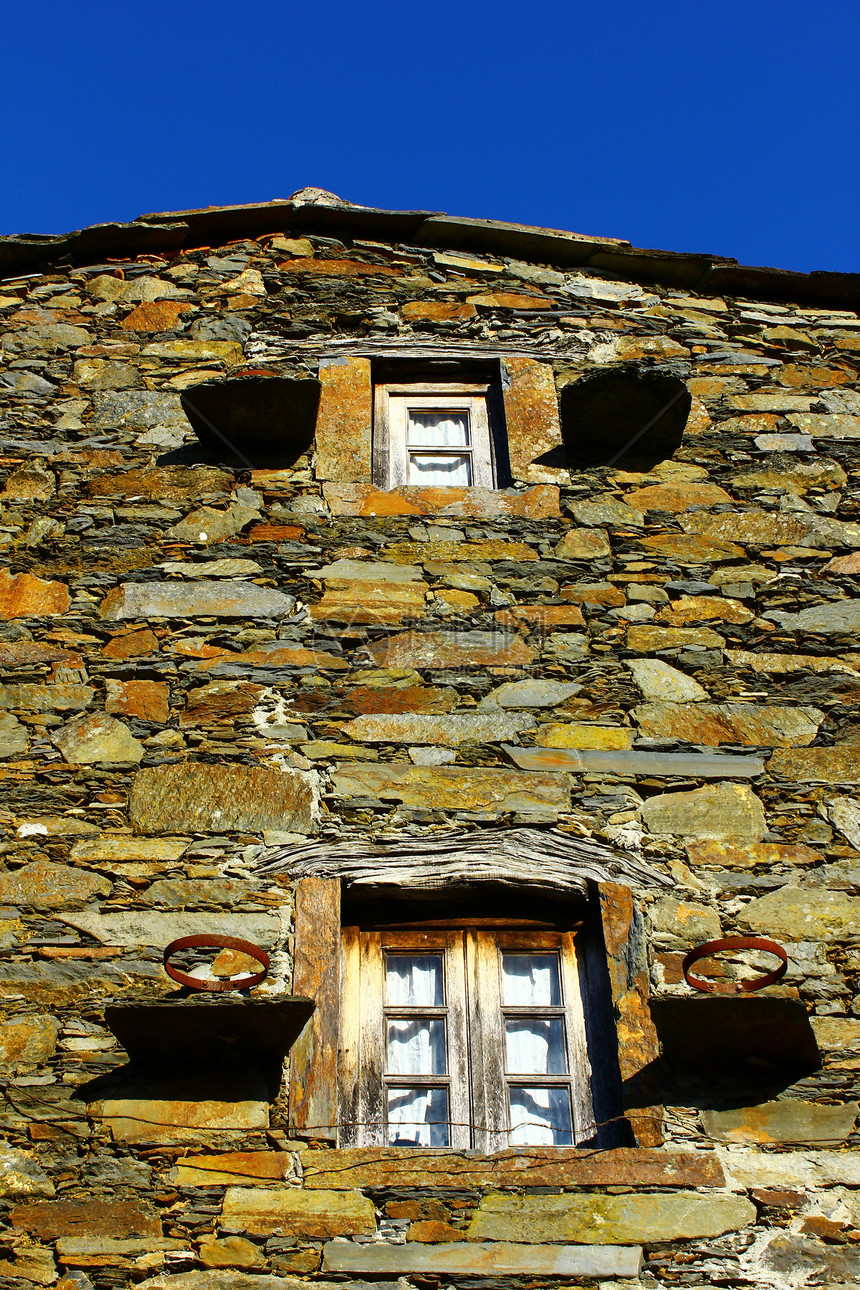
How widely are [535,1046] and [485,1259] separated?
2.12 ft

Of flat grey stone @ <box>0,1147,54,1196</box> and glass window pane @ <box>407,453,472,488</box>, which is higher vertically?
glass window pane @ <box>407,453,472,488</box>

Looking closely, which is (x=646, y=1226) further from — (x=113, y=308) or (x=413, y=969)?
(x=113, y=308)

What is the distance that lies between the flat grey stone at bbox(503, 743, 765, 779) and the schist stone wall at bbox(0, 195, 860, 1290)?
1cm

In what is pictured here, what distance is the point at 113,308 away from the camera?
5.40 metres

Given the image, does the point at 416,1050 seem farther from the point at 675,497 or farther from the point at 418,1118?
the point at 675,497

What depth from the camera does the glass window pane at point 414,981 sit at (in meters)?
3.57

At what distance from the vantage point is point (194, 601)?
14.2 feet

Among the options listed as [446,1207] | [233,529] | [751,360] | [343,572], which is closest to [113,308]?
[233,529]

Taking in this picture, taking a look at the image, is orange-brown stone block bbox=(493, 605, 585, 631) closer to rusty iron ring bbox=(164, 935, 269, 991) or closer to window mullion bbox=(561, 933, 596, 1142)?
window mullion bbox=(561, 933, 596, 1142)

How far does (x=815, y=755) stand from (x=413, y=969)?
1427 mm

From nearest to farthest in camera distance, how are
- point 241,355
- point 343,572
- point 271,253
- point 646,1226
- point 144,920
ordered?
1. point 646,1226
2. point 144,920
3. point 343,572
4. point 241,355
5. point 271,253

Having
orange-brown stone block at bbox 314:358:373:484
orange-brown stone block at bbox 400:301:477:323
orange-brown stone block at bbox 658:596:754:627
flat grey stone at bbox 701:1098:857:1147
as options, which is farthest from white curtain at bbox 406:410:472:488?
flat grey stone at bbox 701:1098:857:1147

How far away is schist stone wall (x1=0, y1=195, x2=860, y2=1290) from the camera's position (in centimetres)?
306

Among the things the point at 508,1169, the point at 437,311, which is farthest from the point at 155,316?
the point at 508,1169
